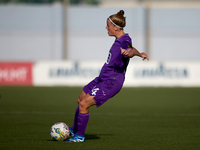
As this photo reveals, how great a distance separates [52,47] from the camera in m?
32.1

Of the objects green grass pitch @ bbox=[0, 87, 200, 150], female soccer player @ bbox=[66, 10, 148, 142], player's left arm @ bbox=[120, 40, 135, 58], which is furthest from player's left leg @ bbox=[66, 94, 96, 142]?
player's left arm @ bbox=[120, 40, 135, 58]

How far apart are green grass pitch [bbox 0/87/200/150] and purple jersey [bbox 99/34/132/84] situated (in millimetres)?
1148

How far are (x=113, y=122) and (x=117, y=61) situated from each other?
3.26 metres

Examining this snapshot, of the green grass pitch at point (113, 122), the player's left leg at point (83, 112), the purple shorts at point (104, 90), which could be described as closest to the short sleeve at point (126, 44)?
the purple shorts at point (104, 90)

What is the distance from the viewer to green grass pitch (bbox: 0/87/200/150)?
272 inches

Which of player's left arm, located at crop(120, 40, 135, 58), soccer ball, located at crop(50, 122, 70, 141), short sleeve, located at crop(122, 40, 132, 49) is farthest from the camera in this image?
soccer ball, located at crop(50, 122, 70, 141)

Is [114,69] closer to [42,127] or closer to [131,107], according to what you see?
[42,127]

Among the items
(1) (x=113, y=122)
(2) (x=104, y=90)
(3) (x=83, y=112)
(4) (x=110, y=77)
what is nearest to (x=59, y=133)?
(3) (x=83, y=112)

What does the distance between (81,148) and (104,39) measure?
26668mm

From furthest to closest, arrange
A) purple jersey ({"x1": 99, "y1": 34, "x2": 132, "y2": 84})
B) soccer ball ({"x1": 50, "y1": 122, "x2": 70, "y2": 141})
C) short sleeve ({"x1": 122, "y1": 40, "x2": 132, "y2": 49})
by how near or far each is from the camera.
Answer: soccer ball ({"x1": 50, "y1": 122, "x2": 70, "y2": 141}) < purple jersey ({"x1": 99, "y1": 34, "x2": 132, "y2": 84}) < short sleeve ({"x1": 122, "y1": 40, "x2": 132, "y2": 49})

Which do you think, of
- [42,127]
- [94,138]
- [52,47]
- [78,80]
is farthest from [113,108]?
[52,47]

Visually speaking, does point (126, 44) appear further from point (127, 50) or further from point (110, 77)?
point (110, 77)

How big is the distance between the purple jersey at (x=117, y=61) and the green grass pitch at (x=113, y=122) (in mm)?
1148

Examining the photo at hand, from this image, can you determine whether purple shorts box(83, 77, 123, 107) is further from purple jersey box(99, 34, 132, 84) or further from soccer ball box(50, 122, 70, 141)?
soccer ball box(50, 122, 70, 141)
